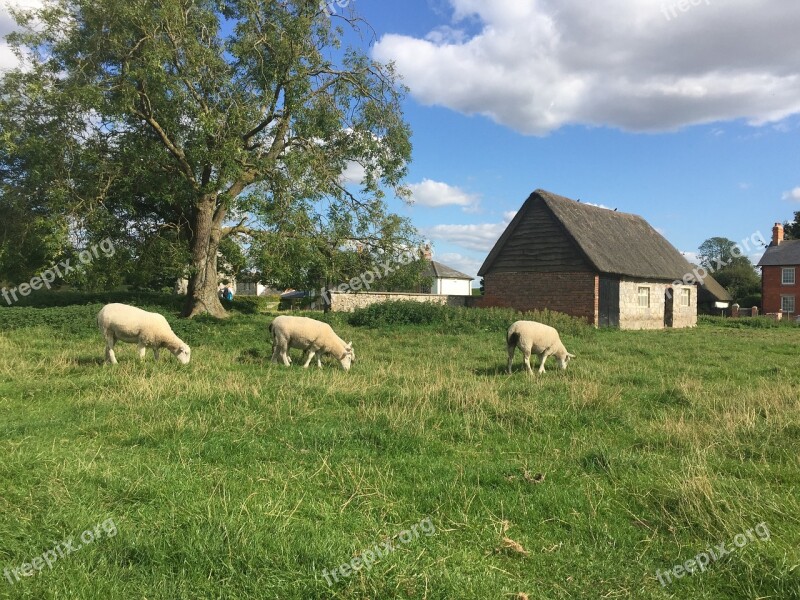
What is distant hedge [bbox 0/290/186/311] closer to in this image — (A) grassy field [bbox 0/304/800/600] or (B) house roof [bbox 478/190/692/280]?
(A) grassy field [bbox 0/304/800/600]

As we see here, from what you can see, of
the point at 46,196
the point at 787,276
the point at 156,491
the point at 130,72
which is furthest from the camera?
the point at 787,276

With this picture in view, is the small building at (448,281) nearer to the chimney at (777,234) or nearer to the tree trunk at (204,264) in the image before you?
the chimney at (777,234)

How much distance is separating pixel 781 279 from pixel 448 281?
106ft

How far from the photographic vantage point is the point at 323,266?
19906mm

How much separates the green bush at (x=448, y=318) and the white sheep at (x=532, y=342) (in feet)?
26.2

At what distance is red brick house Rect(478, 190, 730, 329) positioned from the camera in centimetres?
2542

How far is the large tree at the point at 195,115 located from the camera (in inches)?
682

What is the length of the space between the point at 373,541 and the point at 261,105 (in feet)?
59.3

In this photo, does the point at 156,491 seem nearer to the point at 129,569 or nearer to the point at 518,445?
the point at 129,569

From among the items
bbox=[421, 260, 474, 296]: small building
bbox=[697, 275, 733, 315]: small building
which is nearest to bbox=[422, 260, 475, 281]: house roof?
bbox=[421, 260, 474, 296]: small building

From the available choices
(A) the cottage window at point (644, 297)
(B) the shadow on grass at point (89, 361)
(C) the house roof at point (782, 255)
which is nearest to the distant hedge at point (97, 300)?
(B) the shadow on grass at point (89, 361)

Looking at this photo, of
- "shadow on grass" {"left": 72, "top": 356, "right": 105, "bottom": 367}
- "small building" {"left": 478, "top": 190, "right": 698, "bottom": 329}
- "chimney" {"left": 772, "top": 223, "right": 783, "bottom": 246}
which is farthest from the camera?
"chimney" {"left": 772, "top": 223, "right": 783, "bottom": 246}

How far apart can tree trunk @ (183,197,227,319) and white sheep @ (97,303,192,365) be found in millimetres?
7622

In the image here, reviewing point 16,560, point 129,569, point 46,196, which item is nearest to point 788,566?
point 129,569
